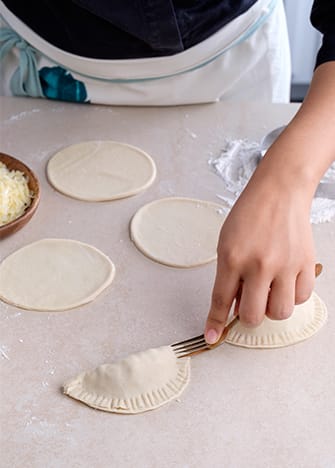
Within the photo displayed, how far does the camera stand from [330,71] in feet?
3.51

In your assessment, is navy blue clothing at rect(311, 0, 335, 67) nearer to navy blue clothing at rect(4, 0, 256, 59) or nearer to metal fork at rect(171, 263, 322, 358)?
navy blue clothing at rect(4, 0, 256, 59)

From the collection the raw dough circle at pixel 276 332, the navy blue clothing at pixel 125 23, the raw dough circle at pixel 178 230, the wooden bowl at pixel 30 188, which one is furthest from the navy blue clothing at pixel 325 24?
the wooden bowl at pixel 30 188

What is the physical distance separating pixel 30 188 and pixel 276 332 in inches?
21.1

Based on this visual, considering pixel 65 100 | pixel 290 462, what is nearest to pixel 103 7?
pixel 65 100

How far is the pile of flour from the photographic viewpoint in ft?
4.02

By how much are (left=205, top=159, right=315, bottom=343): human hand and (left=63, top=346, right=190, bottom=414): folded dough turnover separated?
10 centimetres

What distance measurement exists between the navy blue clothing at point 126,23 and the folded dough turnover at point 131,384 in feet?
2.26

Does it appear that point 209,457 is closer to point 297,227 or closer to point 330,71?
point 297,227

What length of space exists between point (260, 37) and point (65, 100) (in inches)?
18.7

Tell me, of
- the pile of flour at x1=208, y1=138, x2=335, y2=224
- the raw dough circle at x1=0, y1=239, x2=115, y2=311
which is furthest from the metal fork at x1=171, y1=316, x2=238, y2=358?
the pile of flour at x1=208, y1=138, x2=335, y2=224

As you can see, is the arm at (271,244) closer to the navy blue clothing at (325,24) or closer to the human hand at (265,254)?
the human hand at (265,254)

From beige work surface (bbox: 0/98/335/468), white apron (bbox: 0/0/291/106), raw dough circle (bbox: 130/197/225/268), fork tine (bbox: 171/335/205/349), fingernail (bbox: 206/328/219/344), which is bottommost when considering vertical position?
beige work surface (bbox: 0/98/335/468)

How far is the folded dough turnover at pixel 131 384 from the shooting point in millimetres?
864

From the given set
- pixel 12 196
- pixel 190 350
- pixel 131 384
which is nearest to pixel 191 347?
pixel 190 350
